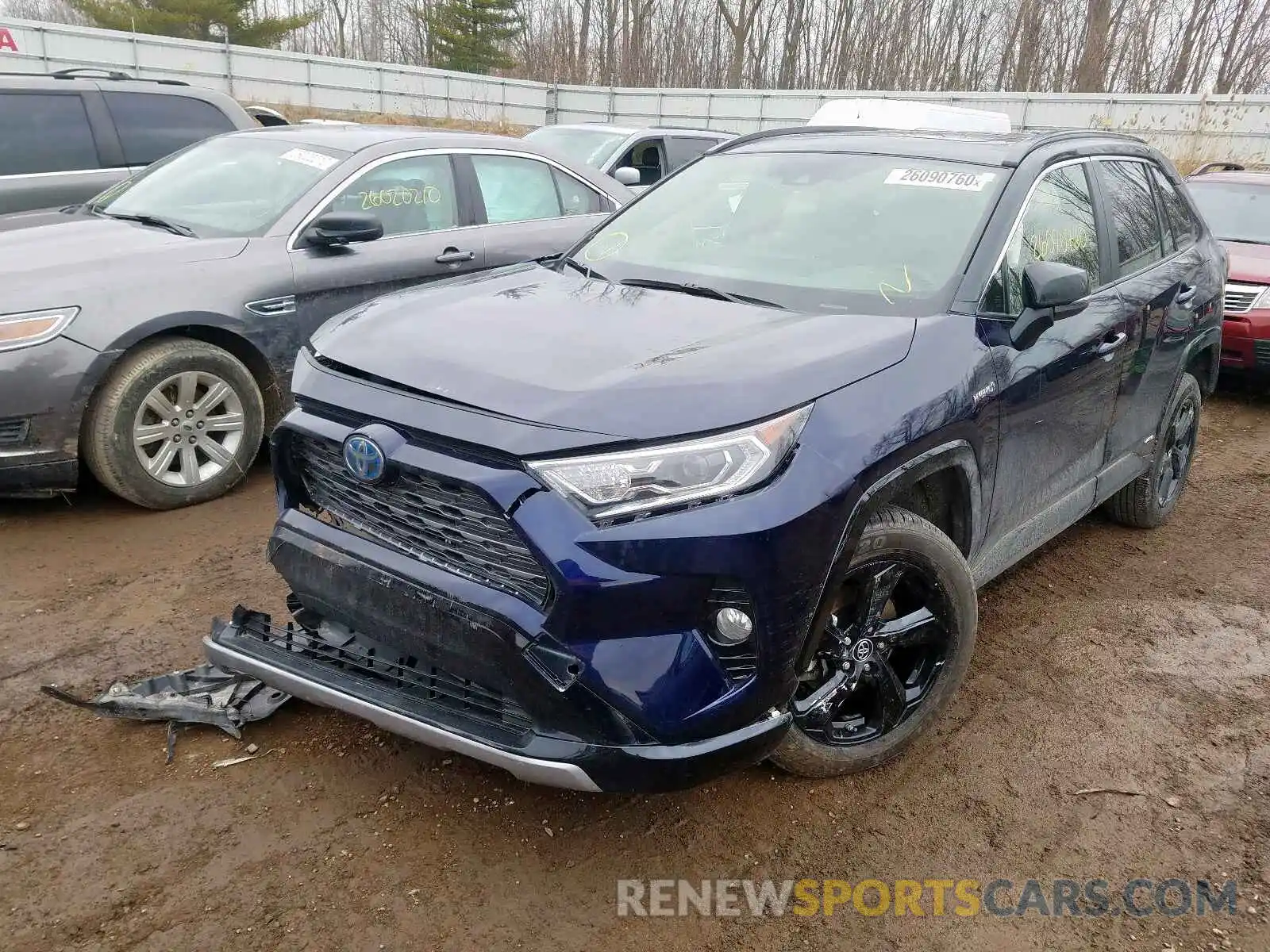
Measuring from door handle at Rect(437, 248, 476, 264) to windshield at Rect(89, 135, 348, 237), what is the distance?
711 millimetres

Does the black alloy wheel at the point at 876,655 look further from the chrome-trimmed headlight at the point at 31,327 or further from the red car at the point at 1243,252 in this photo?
the red car at the point at 1243,252

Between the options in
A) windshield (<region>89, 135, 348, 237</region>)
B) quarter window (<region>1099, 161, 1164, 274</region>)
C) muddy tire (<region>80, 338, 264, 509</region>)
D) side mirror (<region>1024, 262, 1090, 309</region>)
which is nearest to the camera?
side mirror (<region>1024, 262, 1090, 309</region>)

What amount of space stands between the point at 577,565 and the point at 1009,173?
217 centimetres

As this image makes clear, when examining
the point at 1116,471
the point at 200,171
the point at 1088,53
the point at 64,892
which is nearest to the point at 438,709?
the point at 64,892

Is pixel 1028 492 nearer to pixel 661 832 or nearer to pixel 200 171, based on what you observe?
pixel 661 832

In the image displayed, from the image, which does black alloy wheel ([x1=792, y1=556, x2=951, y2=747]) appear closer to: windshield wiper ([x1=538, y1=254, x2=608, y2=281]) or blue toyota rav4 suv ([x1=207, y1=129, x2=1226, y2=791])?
blue toyota rav4 suv ([x1=207, y1=129, x2=1226, y2=791])

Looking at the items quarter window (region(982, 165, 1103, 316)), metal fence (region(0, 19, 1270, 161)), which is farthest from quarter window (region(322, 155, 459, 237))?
metal fence (region(0, 19, 1270, 161))

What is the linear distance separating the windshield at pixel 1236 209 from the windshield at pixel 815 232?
19.7 ft

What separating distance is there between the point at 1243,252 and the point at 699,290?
6684mm

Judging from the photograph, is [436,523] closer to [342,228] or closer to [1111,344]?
[1111,344]

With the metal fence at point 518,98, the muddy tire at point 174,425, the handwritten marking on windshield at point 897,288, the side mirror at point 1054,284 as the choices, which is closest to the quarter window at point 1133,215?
the side mirror at point 1054,284

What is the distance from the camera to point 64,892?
7.70 ft

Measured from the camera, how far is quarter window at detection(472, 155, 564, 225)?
18.8 ft

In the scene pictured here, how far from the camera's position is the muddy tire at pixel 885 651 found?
261 centimetres
